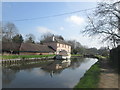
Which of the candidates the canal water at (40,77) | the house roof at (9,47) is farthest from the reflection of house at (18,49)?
the canal water at (40,77)

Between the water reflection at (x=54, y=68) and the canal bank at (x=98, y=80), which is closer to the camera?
the canal bank at (x=98, y=80)

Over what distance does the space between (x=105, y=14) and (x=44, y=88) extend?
12746mm

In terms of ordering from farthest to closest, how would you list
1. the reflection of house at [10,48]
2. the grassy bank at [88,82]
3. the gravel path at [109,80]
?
the reflection of house at [10,48] < the gravel path at [109,80] < the grassy bank at [88,82]

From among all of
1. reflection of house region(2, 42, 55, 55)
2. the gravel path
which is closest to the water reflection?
the gravel path

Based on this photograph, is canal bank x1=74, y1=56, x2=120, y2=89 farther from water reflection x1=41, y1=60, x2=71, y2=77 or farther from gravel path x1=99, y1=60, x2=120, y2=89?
water reflection x1=41, y1=60, x2=71, y2=77

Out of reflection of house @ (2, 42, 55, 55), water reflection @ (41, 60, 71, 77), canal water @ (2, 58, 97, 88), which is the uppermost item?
reflection of house @ (2, 42, 55, 55)

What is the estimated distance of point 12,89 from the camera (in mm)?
10430

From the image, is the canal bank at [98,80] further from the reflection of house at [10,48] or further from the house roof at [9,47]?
the house roof at [9,47]

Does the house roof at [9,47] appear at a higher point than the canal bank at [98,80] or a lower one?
higher

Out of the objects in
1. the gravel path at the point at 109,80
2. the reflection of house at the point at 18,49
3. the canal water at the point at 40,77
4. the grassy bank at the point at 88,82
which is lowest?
the canal water at the point at 40,77

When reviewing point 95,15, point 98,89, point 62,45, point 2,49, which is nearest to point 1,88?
point 98,89

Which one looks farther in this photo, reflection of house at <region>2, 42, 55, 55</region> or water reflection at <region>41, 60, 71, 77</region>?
reflection of house at <region>2, 42, 55, 55</region>

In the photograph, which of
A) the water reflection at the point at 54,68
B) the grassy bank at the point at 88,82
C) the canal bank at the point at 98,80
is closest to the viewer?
the grassy bank at the point at 88,82

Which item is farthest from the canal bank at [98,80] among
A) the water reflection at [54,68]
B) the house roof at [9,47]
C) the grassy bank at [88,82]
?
the house roof at [9,47]
